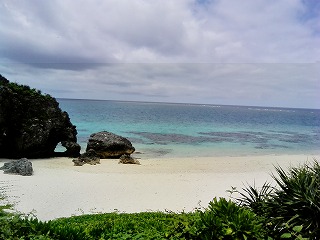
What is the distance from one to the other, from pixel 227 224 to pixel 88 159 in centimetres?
1769

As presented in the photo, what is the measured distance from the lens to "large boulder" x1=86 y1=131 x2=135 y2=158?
24359 mm

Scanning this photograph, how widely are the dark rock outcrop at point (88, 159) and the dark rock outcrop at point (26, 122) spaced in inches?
110

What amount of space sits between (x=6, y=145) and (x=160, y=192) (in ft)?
48.0

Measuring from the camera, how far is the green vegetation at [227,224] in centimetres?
455

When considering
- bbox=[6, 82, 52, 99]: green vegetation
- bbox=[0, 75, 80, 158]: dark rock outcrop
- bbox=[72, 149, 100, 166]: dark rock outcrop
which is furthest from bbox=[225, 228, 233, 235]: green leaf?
bbox=[6, 82, 52, 99]: green vegetation

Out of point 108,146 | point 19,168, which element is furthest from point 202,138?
point 19,168

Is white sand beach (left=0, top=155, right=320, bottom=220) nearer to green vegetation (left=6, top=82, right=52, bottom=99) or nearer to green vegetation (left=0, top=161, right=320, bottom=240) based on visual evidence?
green vegetation (left=0, top=161, right=320, bottom=240)

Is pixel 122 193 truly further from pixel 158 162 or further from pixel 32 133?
pixel 32 133

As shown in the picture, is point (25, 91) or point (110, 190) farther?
point (25, 91)

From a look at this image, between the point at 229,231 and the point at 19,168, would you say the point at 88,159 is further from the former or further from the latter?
the point at 229,231

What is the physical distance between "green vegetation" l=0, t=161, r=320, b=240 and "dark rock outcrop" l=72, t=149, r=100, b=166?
14693 millimetres

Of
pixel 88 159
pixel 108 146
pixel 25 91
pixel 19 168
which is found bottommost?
pixel 88 159

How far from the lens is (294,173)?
6.77 metres

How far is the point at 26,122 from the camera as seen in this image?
22.4 meters
